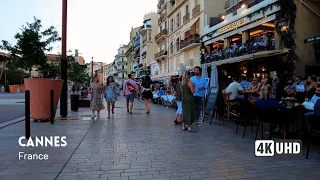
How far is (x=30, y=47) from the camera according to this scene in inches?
728

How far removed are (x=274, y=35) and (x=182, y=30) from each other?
749 inches

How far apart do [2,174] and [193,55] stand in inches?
1220

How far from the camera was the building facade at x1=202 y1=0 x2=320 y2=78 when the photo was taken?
17.9 m

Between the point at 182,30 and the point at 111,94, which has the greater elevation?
the point at 182,30

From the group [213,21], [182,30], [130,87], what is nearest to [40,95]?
[130,87]

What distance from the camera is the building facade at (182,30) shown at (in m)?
31.3

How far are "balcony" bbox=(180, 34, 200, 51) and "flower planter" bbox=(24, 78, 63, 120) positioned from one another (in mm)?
23612

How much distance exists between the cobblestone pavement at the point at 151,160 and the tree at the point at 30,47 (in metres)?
Answer: 11.8

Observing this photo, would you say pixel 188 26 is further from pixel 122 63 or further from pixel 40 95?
pixel 122 63

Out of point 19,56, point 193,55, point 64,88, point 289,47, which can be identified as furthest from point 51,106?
point 193,55

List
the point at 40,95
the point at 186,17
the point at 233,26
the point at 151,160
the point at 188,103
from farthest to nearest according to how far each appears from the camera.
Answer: the point at 186,17
the point at 233,26
the point at 40,95
the point at 188,103
the point at 151,160

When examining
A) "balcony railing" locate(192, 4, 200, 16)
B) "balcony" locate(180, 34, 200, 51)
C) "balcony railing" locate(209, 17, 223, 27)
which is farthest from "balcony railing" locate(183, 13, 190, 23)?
"balcony railing" locate(209, 17, 223, 27)

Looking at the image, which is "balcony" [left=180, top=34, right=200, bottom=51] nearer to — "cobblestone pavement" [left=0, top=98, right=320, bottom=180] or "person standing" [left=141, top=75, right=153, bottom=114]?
"person standing" [left=141, top=75, right=153, bottom=114]

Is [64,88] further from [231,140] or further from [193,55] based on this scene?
[193,55]
